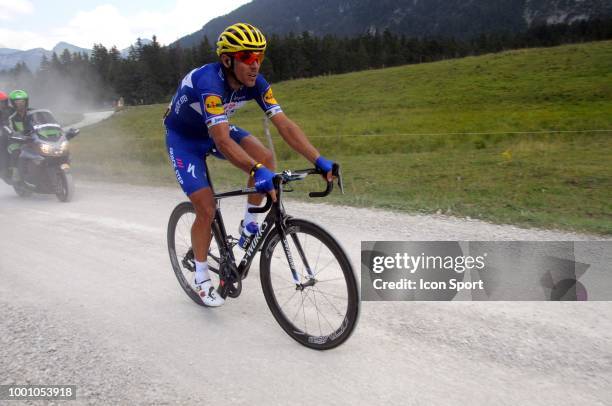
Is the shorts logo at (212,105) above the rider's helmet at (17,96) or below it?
below

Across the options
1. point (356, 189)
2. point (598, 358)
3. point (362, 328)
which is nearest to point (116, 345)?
point (362, 328)

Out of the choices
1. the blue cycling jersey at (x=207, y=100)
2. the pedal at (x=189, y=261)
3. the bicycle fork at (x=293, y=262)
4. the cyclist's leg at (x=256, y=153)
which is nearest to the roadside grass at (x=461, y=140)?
the cyclist's leg at (x=256, y=153)

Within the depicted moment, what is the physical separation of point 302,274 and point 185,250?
178 centimetres

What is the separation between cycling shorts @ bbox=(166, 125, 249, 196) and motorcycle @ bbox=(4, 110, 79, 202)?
6.79m

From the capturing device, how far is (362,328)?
12.5 ft

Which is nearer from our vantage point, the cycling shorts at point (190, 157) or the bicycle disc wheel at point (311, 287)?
the bicycle disc wheel at point (311, 287)

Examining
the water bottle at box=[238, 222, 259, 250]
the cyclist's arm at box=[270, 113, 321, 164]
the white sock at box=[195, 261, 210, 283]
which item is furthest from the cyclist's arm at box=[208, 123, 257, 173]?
the white sock at box=[195, 261, 210, 283]

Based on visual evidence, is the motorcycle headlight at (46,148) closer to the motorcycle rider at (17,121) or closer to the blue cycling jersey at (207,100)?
the motorcycle rider at (17,121)

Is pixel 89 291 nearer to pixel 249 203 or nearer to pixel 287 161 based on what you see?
pixel 249 203

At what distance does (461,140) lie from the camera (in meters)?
18.5

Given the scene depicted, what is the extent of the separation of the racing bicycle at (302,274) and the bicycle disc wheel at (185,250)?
515 mm

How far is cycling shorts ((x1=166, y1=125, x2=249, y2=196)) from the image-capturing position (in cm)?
407

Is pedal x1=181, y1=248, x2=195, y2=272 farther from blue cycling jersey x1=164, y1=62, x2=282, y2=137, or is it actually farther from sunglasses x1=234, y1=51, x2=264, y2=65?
sunglasses x1=234, y1=51, x2=264, y2=65

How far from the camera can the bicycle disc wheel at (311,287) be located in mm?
3301
